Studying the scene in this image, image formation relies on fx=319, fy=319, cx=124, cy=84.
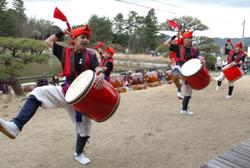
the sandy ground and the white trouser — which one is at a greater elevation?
the white trouser

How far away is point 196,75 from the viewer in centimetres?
512

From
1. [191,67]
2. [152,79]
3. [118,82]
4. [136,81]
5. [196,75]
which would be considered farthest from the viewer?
[152,79]

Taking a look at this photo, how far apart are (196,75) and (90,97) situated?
2658 mm

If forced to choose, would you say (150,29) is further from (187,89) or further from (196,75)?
(196,75)

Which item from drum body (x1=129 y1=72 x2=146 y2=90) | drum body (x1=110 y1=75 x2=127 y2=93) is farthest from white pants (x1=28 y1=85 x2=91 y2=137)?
drum body (x1=129 y1=72 x2=146 y2=90)

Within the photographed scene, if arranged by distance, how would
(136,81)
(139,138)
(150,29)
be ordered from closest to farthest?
(139,138), (136,81), (150,29)

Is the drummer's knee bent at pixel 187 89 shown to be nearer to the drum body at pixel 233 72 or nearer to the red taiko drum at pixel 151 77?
the drum body at pixel 233 72

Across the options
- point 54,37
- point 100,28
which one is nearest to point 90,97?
point 54,37

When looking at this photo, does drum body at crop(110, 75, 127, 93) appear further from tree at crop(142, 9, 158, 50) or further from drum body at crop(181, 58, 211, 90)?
tree at crop(142, 9, 158, 50)

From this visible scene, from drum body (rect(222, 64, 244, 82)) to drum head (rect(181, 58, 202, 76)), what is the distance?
7.19 ft

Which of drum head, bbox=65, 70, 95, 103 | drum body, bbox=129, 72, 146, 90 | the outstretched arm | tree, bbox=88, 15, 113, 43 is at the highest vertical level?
tree, bbox=88, 15, 113, 43

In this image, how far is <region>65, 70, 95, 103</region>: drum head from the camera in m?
2.88

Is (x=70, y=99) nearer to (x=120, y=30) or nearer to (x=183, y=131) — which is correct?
(x=183, y=131)

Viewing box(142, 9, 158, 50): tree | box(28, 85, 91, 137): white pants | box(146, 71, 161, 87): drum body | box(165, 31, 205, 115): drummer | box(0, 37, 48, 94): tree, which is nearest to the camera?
box(28, 85, 91, 137): white pants
